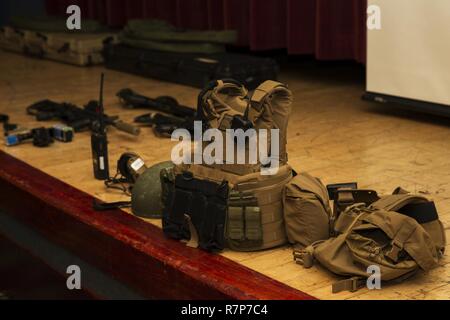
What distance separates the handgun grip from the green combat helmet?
106 centimetres

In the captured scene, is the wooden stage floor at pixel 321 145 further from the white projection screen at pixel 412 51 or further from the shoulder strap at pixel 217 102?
the shoulder strap at pixel 217 102

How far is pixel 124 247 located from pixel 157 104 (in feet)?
6.20

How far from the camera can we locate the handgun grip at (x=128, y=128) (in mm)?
→ 3977

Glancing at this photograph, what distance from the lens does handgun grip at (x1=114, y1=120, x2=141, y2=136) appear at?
3.98 m

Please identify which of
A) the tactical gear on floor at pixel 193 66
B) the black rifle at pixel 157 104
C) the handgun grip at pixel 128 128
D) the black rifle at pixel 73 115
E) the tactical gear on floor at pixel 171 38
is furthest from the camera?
the tactical gear on floor at pixel 171 38

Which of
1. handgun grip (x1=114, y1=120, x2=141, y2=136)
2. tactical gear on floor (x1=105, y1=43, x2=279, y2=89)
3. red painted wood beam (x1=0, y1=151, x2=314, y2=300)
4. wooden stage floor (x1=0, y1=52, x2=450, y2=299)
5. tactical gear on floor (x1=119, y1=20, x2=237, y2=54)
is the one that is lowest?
red painted wood beam (x1=0, y1=151, x2=314, y2=300)

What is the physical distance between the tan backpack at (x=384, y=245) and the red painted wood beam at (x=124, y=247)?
160 mm

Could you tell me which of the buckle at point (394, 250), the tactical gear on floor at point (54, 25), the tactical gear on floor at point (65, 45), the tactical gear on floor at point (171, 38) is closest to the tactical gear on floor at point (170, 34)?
the tactical gear on floor at point (171, 38)

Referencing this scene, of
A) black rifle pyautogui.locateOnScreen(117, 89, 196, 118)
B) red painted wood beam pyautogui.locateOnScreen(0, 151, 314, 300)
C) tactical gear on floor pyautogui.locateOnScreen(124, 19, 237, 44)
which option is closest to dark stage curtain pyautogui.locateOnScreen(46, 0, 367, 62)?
tactical gear on floor pyautogui.locateOnScreen(124, 19, 237, 44)

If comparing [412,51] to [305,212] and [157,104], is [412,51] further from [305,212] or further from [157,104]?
[305,212]

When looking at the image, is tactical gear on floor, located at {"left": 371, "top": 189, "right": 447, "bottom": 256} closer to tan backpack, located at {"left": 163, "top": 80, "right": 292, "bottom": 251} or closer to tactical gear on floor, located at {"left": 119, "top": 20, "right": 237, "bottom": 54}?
tan backpack, located at {"left": 163, "top": 80, "right": 292, "bottom": 251}

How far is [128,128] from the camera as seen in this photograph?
4.00 metres

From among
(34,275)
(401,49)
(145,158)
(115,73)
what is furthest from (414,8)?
(115,73)
